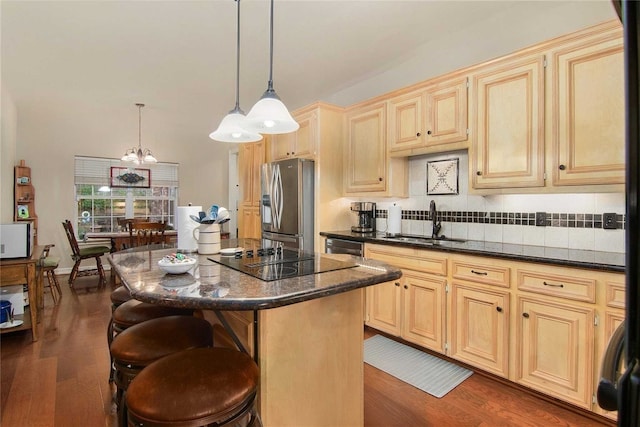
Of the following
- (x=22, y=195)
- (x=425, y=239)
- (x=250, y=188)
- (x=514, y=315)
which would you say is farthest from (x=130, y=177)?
(x=514, y=315)

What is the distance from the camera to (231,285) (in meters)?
1.24

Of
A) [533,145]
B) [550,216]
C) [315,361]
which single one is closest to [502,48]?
[533,145]

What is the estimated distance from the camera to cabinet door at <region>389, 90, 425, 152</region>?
112 inches

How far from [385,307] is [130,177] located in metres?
5.54

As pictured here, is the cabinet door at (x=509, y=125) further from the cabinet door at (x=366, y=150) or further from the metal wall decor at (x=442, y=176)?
the cabinet door at (x=366, y=150)

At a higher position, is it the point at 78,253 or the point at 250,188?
the point at 250,188

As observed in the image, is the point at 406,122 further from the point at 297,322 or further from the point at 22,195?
the point at 22,195

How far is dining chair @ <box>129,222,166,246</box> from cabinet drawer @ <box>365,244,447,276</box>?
3.29 m

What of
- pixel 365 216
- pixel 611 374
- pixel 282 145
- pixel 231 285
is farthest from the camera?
pixel 282 145

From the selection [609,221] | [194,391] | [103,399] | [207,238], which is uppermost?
[609,221]

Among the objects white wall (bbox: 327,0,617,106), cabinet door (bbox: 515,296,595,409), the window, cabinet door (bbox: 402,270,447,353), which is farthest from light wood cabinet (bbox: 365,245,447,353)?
the window

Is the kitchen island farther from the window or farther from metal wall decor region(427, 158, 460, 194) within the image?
the window

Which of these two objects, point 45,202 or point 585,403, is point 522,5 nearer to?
point 585,403

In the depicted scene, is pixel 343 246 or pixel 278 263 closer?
pixel 278 263
